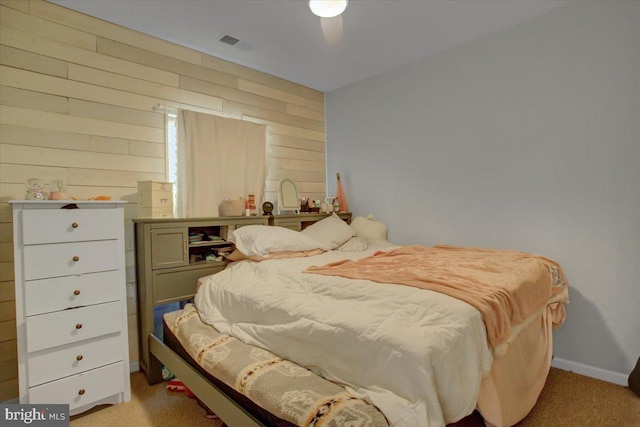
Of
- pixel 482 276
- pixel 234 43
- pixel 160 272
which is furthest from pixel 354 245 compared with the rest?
pixel 234 43

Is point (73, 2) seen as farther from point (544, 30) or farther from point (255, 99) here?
point (544, 30)

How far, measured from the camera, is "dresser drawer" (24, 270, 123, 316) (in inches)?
69.9

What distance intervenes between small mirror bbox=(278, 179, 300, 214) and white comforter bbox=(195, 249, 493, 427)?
1.67 meters

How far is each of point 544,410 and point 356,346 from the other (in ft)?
4.88

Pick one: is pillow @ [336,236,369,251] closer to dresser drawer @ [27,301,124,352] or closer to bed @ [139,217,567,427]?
bed @ [139,217,567,427]

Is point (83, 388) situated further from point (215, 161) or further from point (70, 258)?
point (215, 161)

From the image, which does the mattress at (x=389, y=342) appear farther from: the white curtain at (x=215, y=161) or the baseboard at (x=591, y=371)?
the white curtain at (x=215, y=161)

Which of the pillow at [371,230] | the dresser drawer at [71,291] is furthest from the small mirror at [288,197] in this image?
the dresser drawer at [71,291]

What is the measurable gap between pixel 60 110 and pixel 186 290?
1.49m

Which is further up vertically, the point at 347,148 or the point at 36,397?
the point at 347,148

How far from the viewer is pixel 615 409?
1.92 metres

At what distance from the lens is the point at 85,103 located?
7.74 feet

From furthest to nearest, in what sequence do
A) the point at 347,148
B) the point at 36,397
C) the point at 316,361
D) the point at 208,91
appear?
1. the point at 347,148
2. the point at 208,91
3. the point at 36,397
4. the point at 316,361

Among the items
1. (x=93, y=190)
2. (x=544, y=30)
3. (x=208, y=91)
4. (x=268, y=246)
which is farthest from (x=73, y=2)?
(x=544, y=30)
